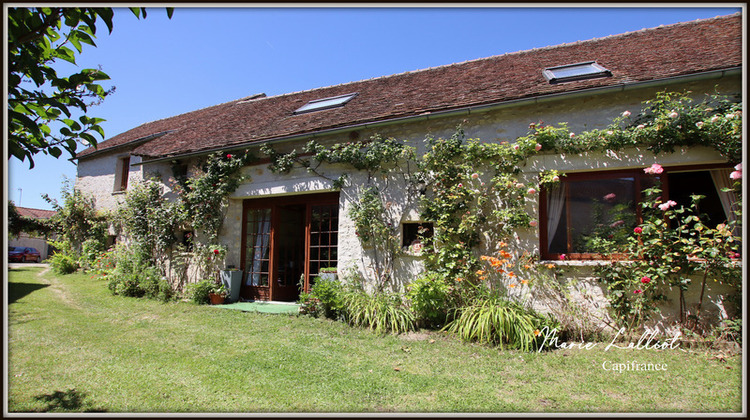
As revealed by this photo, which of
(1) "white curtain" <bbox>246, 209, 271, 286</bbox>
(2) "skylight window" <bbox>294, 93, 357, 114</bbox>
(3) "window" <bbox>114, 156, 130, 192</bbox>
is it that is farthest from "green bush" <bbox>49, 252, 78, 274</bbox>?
(2) "skylight window" <bbox>294, 93, 357, 114</bbox>

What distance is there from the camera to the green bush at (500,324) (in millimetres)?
4844

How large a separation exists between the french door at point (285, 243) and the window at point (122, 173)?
6135 mm

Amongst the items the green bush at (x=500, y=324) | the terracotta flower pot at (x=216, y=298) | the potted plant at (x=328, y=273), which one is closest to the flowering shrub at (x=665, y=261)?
the green bush at (x=500, y=324)

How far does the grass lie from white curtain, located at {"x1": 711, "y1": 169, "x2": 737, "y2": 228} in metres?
1.83

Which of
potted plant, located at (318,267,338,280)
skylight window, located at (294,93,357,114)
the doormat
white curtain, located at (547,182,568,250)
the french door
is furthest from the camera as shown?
skylight window, located at (294,93,357,114)

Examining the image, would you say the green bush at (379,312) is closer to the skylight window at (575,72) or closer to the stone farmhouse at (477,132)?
the stone farmhouse at (477,132)

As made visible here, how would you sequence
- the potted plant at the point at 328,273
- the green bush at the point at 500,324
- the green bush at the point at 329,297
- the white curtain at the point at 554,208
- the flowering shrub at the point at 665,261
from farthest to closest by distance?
the potted plant at the point at 328,273 → the green bush at the point at 329,297 → the white curtain at the point at 554,208 → the green bush at the point at 500,324 → the flowering shrub at the point at 665,261

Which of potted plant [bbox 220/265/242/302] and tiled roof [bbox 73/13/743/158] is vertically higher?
tiled roof [bbox 73/13/743/158]

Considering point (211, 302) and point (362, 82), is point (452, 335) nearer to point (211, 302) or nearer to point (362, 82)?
point (211, 302)

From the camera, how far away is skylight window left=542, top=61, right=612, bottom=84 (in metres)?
6.14

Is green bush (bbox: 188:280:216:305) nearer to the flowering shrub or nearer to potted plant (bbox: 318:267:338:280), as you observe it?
potted plant (bbox: 318:267:338:280)

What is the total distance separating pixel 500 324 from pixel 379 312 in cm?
180

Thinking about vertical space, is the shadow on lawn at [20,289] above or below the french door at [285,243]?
below

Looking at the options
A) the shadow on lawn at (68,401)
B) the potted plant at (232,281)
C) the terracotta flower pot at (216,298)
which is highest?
the potted plant at (232,281)
